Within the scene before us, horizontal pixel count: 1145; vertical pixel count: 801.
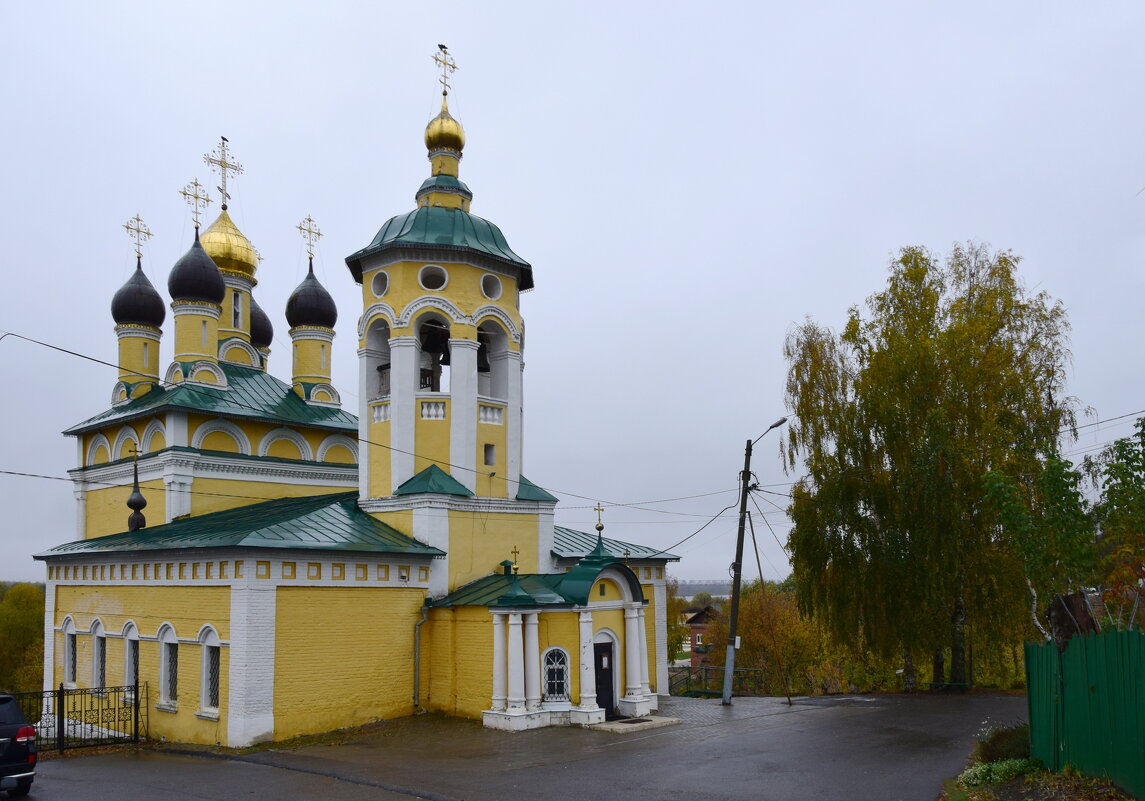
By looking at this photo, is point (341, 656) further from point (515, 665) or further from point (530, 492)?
point (530, 492)

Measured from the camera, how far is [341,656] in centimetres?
1703

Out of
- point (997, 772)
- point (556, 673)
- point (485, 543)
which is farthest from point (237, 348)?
point (997, 772)

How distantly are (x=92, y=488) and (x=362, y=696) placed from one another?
13242mm

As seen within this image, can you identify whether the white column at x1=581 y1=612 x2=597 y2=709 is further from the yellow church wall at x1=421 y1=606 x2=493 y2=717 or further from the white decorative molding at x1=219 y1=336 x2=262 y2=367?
the white decorative molding at x1=219 y1=336 x2=262 y2=367

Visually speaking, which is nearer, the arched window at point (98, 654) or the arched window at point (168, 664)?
the arched window at point (168, 664)

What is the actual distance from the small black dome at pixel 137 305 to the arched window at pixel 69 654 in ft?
29.3

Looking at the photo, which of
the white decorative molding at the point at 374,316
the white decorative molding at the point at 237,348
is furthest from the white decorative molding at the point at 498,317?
the white decorative molding at the point at 237,348

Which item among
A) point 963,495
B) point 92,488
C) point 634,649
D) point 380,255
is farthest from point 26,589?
point 963,495

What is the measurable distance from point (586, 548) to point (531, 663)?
545cm

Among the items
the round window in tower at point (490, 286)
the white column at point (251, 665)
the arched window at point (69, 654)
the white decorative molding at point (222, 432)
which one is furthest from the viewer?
the white decorative molding at point (222, 432)

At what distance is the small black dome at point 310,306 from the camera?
93.4 ft

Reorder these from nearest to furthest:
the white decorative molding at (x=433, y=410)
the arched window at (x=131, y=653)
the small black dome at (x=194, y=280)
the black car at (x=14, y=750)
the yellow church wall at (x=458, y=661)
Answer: the black car at (x=14, y=750) < the yellow church wall at (x=458, y=661) < the arched window at (x=131, y=653) < the white decorative molding at (x=433, y=410) < the small black dome at (x=194, y=280)

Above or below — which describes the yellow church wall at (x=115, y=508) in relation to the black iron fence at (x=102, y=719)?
above

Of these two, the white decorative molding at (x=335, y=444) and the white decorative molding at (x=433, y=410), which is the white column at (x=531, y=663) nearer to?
the white decorative molding at (x=433, y=410)
